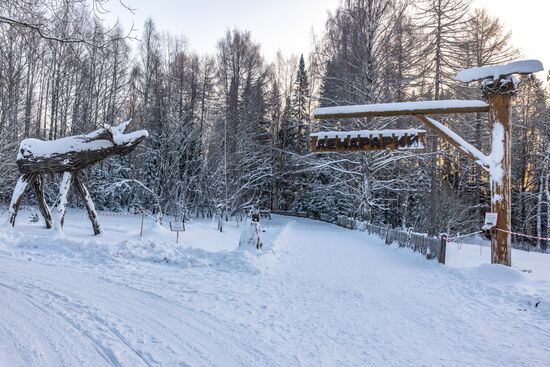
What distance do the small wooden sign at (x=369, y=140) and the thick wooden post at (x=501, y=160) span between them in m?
1.52

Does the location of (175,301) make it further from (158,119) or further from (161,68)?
(161,68)

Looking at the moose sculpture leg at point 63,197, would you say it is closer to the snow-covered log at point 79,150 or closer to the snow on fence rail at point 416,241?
the snow-covered log at point 79,150

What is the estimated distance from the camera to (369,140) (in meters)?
8.91

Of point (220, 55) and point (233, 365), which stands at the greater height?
point (220, 55)

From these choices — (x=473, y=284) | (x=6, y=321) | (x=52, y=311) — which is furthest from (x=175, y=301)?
(x=473, y=284)

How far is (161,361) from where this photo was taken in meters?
3.22

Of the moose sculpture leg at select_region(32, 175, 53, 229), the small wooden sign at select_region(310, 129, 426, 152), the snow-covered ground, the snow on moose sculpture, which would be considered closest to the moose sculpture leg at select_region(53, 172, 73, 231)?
the snow on moose sculpture

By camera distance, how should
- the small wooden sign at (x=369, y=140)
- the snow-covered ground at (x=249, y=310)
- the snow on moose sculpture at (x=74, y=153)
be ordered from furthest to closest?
the snow on moose sculpture at (x=74, y=153), the small wooden sign at (x=369, y=140), the snow-covered ground at (x=249, y=310)

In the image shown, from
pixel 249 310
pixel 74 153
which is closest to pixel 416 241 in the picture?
pixel 249 310

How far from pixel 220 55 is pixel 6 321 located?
27.8m

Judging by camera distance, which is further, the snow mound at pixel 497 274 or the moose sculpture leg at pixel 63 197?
the moose sculpture leg at pixel 63 197


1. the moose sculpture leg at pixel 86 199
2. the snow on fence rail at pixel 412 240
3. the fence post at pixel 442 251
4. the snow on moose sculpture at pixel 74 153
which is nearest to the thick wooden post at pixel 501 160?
the fence post at pixel 442 251

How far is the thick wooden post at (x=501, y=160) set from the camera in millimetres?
7801

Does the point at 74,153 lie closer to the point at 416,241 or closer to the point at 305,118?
the point at 416,241
